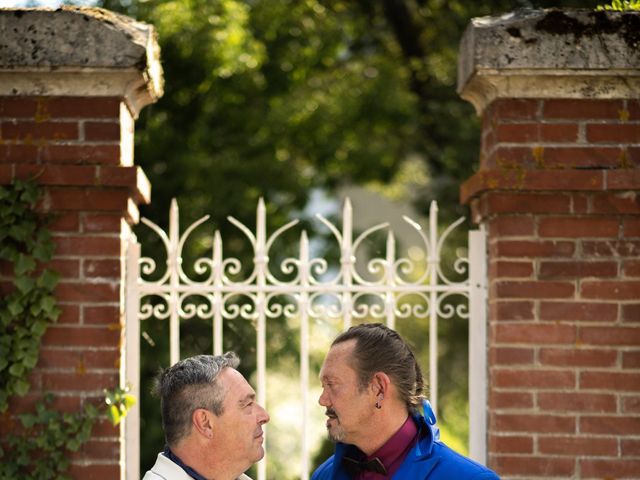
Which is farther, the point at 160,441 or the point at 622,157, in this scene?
the point at 160,441

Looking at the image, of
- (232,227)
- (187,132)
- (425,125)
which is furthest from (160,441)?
(425,125)

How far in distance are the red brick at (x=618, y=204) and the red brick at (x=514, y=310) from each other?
1.55ft

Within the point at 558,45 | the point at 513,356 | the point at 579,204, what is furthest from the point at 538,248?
the point at 558,45

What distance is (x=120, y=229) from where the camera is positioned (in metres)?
4.09

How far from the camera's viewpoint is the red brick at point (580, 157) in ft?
13.5

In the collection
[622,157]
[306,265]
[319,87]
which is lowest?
[306,265]

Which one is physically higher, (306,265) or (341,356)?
(306,265)

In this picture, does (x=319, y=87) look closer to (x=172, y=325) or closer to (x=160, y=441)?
(x=160, y=441)

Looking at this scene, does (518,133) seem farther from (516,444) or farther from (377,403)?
(377,403)

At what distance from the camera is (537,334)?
407 centimetres

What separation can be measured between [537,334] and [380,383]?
110 centimetres

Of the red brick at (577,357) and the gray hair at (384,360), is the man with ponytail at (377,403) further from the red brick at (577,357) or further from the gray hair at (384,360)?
the red brick at (577,357)

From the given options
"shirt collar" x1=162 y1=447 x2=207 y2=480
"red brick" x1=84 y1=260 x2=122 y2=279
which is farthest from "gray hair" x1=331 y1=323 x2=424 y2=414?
"red brick" x1=84 y1=260 x2=122 y2=279

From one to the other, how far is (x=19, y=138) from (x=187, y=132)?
3934 millimetres
